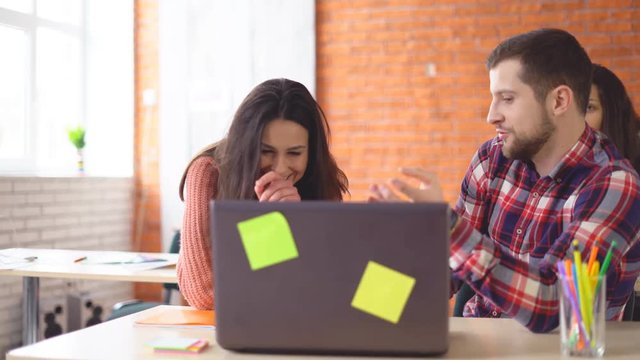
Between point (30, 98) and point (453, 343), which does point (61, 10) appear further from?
point (453, 343)

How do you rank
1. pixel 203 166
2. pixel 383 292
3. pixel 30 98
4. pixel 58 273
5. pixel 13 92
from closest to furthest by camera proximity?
pixel 383 292 < pixel 203 166 < pixel 58 273 < pixel 13 92 < pixel 30 98

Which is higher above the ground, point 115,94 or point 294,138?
point 115,94

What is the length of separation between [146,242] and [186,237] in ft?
11.4

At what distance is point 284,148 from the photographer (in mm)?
2016

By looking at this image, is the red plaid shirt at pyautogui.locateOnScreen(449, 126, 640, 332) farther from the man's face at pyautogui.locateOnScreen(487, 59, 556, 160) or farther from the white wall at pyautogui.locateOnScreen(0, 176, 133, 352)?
the white wall at pyautogui.locateOnScreen(0, 176, 133, 352)

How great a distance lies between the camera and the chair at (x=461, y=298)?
1924 millimetres

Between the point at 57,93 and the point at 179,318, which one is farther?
the point at 57,93

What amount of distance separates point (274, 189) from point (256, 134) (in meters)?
0.19

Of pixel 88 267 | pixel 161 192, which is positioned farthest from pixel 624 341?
pixel 161 192

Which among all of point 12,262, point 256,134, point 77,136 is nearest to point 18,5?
point 77,136

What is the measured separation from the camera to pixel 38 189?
434 cm

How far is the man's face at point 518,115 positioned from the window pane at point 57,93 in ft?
12.1

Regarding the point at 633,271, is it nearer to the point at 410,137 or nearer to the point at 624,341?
the point at 624,341

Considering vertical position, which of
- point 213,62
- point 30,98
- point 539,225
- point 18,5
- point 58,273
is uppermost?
point 18,5
